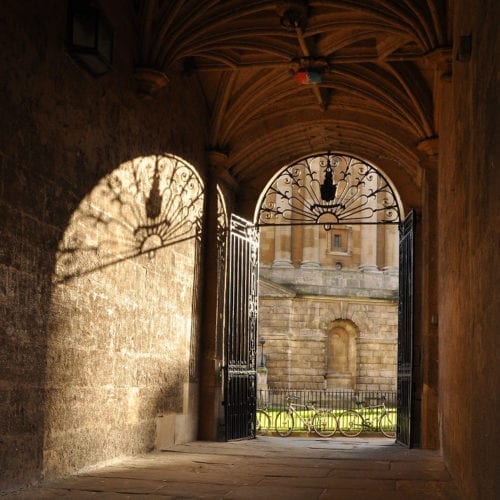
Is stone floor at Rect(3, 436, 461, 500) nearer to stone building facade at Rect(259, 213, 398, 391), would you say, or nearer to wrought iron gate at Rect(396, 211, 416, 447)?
wrought iron gate at Rect(396, 211, 416, 447)

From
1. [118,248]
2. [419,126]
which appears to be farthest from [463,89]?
[419,126]

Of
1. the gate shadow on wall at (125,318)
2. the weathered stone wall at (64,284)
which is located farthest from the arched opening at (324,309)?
the weathered stone wall at (64,284)

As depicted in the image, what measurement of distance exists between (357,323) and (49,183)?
24.4 m

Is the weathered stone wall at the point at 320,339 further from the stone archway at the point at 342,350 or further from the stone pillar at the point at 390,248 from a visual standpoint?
the stone pillar at the point at 390,248

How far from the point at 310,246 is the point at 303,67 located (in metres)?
21.1

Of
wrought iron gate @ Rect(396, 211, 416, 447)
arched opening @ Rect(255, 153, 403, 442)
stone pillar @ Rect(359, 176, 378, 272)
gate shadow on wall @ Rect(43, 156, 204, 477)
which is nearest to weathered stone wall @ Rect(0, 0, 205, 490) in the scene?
gate shadow on wall @ Rect(43, 156, 204, 477)

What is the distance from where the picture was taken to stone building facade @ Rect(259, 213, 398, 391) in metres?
29.5

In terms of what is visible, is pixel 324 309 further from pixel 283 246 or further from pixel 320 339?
pixel 283 246

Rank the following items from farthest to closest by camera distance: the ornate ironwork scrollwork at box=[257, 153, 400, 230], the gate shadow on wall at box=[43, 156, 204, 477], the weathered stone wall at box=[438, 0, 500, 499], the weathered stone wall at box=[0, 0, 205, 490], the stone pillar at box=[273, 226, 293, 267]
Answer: the stone pillar at box=[273, 226, 293, 267] < the ornate ironwork scrollwork at box=[257, 153, 400, 230] < the gate shadow on wall at box=[43, 156, 204, 477] < the weathered stone wall at box=[0, 0, 205, 490] < the weathered stone wall at box=[438, 0, 500, 499]

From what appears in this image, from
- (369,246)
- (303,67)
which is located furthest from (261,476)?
(369,246)

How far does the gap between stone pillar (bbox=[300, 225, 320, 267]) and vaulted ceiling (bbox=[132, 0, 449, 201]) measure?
695 inches

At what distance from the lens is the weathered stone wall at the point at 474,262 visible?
13.8 ft

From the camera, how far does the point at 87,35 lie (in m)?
7.39

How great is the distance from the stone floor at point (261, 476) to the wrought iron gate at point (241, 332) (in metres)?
1.61
